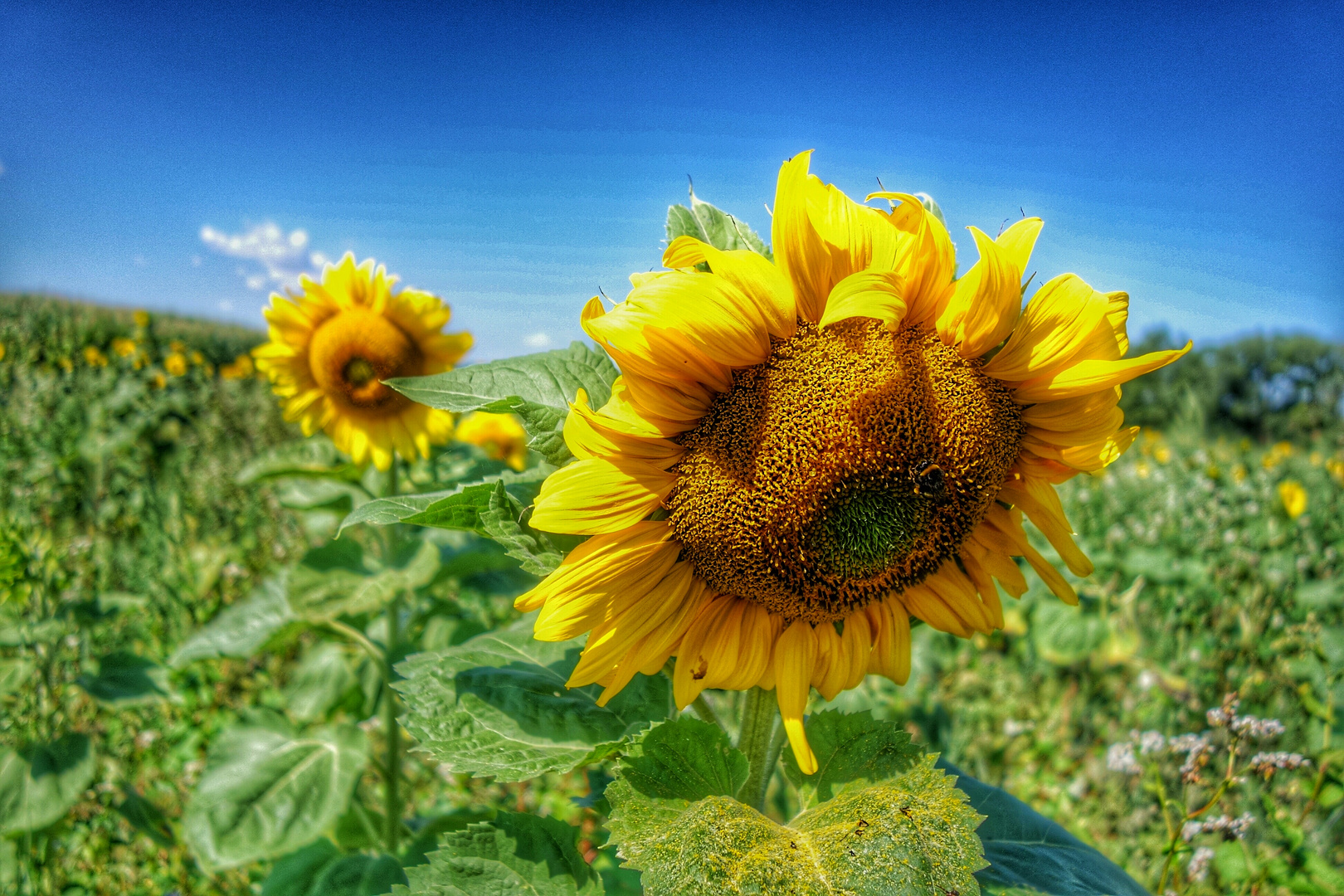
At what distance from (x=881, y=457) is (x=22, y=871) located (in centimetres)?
335

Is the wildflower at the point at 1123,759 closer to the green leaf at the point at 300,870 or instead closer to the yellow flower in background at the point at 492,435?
the green leaf at the point at 300,870

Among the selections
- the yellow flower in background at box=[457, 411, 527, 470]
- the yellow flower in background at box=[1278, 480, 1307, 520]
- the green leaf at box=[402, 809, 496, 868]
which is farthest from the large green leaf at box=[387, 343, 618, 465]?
the yellow flower in background at box=[1278, 480, 1307, 520]

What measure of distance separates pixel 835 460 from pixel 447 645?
2494 millimetres

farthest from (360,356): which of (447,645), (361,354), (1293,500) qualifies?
(1293,500)

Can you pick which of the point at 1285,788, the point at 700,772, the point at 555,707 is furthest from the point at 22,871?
the point at 1285,788

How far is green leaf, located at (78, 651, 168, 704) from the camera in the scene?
283 centimetres

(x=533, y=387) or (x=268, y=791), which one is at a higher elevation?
(x=533, y=387)

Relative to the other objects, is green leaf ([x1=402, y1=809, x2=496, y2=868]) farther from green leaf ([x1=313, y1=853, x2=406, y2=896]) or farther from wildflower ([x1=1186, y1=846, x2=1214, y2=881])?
wildflower ([x1=1186, y1=846, x2=1214, y2=881])

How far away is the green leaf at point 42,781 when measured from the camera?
255 cm

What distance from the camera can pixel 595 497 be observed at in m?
1.08

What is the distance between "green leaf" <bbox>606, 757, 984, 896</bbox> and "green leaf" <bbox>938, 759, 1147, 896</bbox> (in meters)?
0.18

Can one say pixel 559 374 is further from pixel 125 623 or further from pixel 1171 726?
pixel 125 623

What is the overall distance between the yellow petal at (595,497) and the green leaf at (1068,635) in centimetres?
356

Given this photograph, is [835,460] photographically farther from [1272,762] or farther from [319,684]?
[319,684]
